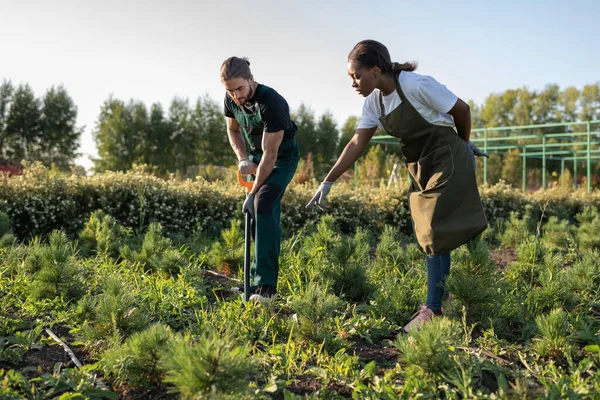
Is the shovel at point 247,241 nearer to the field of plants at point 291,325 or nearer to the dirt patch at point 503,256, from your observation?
the field of plants at point 291,325

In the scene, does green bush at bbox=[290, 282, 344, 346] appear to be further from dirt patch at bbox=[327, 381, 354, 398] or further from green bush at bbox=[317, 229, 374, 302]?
green bush at bbox=[317, 229, 374, 302]

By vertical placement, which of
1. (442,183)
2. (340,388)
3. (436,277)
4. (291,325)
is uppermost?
(442,183)

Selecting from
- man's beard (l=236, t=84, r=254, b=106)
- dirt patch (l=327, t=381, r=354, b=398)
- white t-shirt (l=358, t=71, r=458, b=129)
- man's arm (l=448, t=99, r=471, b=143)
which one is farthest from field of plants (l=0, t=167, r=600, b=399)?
man's beard (l=236, t=84, r=254, b=106)

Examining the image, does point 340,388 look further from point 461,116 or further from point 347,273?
point 461,116

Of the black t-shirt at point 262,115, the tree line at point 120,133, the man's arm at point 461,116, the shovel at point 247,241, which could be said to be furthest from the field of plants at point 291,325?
the tree line at point 120,133

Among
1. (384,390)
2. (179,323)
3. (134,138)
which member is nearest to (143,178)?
(179,323)

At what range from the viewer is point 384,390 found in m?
2.07

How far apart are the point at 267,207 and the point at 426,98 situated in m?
1.23

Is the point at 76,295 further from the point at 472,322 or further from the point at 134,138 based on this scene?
the point at 134,138

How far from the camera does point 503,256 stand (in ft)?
19.5

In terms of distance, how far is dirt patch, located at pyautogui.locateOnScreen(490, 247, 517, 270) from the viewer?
5472 mm

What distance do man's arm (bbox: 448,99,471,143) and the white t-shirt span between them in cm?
3

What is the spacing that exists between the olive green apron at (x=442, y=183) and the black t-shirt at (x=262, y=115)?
0.74 m

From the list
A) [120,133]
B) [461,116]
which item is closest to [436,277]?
[461,116]
